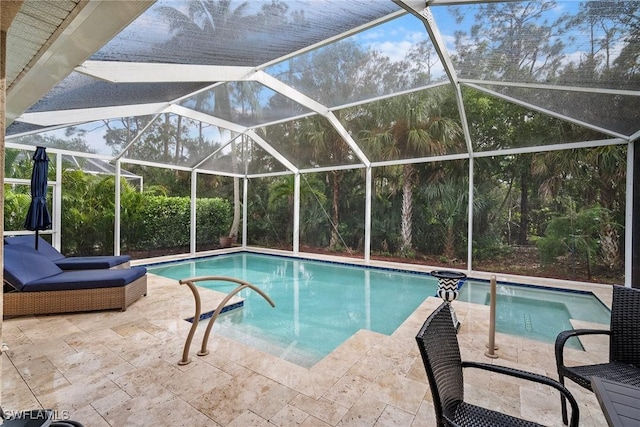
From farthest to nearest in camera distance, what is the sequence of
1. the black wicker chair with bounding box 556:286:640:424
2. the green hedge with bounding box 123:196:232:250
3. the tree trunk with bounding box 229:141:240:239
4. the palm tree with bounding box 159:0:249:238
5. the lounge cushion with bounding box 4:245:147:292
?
the tree trunk with bounding box 229:141:240:239
the green hedge with bounding box 123:196:232:250
the lounge cushion with bounding box 4:245:147:292
the palm tree with bounding box 159:0:249:238
the black wicker chair with bounding box 556:286:640:424

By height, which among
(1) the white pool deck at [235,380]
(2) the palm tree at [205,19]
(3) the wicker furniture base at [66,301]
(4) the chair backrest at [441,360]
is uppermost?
(2) the palm tree at [205,19]

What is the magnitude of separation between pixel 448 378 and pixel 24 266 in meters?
5.94

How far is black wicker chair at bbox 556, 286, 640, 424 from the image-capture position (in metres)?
2.06

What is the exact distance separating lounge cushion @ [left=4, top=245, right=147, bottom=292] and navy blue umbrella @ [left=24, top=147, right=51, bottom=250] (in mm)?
461

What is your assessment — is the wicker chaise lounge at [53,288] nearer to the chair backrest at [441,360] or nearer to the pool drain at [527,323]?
the chair backrest at [441,360]

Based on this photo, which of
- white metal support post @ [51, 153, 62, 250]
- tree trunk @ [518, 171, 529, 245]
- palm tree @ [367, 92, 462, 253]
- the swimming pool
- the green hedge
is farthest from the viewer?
the green hedge

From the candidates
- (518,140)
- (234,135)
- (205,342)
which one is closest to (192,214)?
(234,135)

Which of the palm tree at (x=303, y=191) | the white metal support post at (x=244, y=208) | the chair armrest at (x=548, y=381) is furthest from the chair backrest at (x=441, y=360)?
the white metal support post at (x=244, y=208)

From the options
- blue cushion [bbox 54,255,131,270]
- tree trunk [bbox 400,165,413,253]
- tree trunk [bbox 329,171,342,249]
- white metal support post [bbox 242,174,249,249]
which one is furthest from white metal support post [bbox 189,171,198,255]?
tree trunk [bbox 400,165,413,253]

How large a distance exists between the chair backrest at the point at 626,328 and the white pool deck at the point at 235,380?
0.53 metres

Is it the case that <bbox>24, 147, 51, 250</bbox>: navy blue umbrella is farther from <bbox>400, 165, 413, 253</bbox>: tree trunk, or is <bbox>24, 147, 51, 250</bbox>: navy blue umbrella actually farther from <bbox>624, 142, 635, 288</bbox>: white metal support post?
<bbox>624, 142, 635, 288</bbox>: white metal support post

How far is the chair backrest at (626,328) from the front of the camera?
215cm

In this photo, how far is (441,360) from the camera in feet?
5.14

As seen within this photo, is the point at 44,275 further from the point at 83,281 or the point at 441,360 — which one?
the point at 441,360
